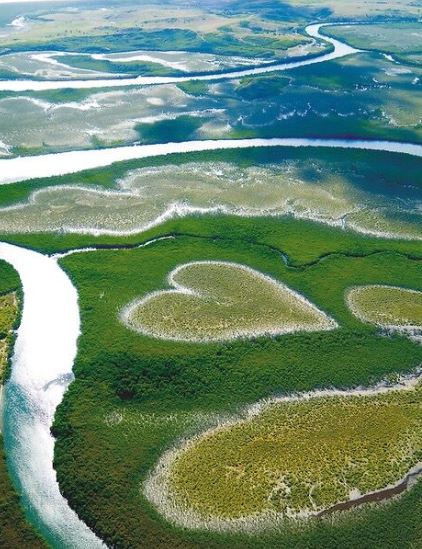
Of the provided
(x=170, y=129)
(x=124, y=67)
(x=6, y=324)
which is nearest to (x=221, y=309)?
(x=6, y=324)

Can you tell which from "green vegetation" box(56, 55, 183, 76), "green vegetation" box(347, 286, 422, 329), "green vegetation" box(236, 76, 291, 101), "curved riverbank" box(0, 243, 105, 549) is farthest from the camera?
"green vegetation" box(56, 55, 183, 76)

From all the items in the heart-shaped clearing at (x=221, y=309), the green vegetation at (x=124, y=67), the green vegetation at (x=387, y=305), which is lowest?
the green vegetation at (x=387, y=305)

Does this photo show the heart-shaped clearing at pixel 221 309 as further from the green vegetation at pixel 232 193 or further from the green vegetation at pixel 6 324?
the green vegetation at pixel 232 193

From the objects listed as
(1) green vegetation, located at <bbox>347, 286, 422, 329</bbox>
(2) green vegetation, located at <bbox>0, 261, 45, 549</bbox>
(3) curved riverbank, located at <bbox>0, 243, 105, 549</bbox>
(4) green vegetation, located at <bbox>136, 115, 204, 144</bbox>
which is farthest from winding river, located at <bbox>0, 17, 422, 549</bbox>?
(1) green vegetation, located at <bbox>347, 286, 422, 329</bbox>

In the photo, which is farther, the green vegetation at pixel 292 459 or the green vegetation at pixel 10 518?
the green vegetation at pixel 292 459

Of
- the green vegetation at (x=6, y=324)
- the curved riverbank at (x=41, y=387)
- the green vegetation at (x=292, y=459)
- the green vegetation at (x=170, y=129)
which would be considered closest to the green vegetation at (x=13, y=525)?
the curved riverbank at (x=41, y=387)

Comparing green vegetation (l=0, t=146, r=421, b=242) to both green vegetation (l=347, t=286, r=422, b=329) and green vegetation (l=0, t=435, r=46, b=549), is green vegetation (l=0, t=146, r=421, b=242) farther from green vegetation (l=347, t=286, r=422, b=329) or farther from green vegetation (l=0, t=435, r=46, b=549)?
green vegetation (l=0, t=435, r=46, b=549)
